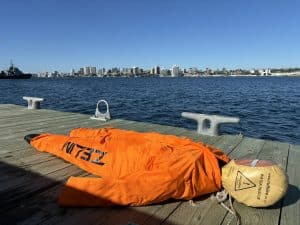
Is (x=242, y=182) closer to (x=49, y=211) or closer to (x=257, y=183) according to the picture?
(x=257, y=183)

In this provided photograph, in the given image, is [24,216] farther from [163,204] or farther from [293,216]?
[293,216]

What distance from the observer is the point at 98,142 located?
169 inches

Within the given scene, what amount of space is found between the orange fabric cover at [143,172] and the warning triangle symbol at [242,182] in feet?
0.92

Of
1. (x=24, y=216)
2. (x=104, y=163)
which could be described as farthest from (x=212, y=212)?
(x=24, y=216)

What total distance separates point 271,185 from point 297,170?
1662mm

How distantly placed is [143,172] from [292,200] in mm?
1665

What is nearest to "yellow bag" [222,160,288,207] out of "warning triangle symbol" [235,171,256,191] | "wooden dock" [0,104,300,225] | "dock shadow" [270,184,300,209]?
"warning triangle symbol" [235,171,256,191]

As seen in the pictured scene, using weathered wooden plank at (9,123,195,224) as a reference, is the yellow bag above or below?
above

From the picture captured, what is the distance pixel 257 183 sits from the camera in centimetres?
308

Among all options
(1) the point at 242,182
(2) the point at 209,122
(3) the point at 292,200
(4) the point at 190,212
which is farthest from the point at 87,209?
(2) the point at 209,122

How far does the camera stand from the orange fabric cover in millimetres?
3174

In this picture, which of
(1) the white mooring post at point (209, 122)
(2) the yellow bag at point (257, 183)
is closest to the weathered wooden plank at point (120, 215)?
(2) the yellow bag at point (257, 183)

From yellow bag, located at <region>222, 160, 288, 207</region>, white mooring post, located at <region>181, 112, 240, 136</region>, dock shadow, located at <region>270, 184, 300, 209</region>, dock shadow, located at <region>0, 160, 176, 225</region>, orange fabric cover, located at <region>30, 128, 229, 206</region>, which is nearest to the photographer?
dock shadow, located at <region>0, 160, 176, 225</region>

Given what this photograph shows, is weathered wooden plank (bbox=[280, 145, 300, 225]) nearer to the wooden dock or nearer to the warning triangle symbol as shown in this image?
the wooden dock
